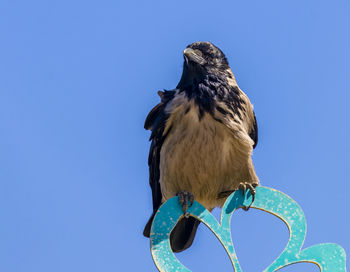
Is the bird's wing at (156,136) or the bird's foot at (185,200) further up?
the bird's wing at (156,136)

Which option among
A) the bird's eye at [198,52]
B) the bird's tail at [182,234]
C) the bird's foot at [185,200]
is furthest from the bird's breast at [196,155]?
the bird's foot at [185,200]

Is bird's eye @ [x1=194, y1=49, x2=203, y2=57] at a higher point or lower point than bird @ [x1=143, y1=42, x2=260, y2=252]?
higher

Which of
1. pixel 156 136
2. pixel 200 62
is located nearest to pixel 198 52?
pixel 200 62

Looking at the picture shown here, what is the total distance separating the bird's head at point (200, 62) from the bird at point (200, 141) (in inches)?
0.4

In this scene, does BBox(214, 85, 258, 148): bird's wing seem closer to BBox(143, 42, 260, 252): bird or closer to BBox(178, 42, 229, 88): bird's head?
BBox(143, 42, 260, 252): bird

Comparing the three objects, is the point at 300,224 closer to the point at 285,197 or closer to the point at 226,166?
the point at 285,197

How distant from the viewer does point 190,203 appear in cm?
496

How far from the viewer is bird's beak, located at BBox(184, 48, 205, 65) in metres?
6.32

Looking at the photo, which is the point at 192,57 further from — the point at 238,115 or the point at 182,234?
the point at 182,234

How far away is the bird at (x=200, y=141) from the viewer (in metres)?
5.84

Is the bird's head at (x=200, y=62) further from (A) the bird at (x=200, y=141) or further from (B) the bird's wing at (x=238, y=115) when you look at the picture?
(B) the bird's wing at (x=238, y=115)

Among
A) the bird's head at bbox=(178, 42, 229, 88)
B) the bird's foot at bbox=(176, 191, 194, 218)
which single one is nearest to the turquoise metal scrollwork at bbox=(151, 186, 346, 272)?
the bird's foot at bbox=(176, 191, 194, 218)

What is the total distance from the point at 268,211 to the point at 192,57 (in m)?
2.10

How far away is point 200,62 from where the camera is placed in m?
6.36
